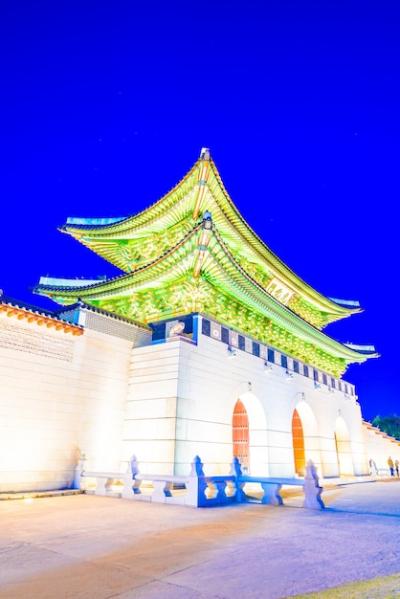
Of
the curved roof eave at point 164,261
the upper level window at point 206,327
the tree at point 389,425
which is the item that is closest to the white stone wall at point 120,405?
the upper level window at point 206,327

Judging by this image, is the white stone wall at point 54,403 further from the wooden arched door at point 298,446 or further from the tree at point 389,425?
the tree at point 389,425

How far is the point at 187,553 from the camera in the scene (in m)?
4.23

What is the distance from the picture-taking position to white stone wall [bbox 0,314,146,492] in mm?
9797

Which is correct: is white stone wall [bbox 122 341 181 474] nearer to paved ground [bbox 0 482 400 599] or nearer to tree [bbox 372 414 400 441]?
Result: paved ground [bbox 0 482 400 599]

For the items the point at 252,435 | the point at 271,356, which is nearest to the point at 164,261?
the point at 271,356

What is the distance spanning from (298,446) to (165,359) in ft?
33.6

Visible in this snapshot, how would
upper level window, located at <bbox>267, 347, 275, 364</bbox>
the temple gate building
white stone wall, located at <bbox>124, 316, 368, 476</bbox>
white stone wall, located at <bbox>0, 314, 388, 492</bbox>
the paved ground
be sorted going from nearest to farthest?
the paved ground
white stone wall, located at <bbox>0, 314, 388, 492</bbox>
the temple gate building
white stone wall, located at <bbox>124, 316, 368, 476</bbox>
upper level window, located at <bbox>267, 347, 275, 364</bbox>

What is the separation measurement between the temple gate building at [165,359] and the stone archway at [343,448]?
279 centimetres

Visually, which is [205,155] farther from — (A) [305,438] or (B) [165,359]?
(A) [305,438]

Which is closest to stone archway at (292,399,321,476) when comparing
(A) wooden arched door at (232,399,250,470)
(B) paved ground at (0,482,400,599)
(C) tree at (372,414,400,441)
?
(A) wooden arched door at (232,399,250,470)

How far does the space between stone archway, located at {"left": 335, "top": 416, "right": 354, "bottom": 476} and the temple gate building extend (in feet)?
Result: 9.16

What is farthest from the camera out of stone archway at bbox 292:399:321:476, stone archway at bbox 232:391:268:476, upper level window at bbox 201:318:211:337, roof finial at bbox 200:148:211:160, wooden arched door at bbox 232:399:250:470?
stone archway at bbox 292:399:321:476

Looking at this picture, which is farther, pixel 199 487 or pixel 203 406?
pixel 203 406

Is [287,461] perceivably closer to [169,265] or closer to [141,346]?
[141,346]
